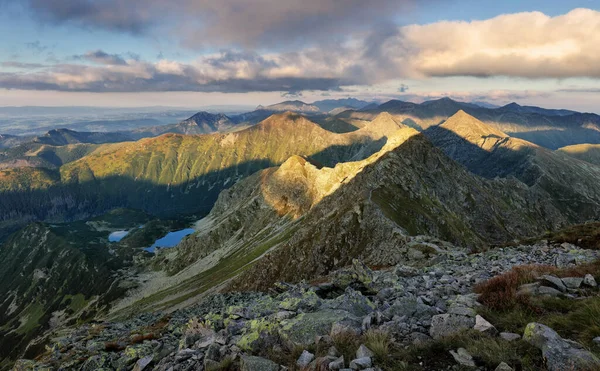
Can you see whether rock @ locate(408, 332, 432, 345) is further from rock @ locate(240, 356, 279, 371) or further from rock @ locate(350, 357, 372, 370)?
rock @ locate(240, 356, 279, 371)

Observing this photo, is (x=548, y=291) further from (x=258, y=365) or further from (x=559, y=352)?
(x=258, y=365)

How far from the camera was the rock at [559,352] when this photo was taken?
727cm

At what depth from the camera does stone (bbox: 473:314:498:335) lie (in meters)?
10.2

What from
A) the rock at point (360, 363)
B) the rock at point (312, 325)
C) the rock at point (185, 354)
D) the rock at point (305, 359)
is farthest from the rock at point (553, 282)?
the rock at point (185, 354)

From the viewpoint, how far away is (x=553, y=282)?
13305 mm

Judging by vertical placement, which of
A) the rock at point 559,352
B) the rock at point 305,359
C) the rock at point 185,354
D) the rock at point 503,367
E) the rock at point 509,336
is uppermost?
the rock at point 559,352

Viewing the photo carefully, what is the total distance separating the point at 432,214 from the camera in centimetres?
10775

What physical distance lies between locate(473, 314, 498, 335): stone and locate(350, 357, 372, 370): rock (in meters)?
4.03

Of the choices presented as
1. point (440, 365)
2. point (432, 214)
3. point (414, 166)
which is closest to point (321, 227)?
point (432, 214)

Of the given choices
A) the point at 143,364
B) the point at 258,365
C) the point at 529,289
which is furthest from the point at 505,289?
the point at 143,364

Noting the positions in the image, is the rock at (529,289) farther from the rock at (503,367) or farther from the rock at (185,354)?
the rock at (185,354)

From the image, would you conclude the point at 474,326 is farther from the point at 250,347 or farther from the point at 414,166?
the point at 414,166

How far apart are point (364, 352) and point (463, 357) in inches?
110

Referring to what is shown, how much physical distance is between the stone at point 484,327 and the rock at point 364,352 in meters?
3.76
